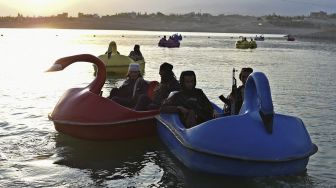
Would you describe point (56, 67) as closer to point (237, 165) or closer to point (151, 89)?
point (151, 89)

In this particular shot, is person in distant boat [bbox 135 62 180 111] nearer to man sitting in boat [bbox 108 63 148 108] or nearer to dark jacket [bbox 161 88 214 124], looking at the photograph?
man sitting in boat [bbox 108 63 148 108]

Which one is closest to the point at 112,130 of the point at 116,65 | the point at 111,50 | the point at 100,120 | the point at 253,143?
the point at 100,120

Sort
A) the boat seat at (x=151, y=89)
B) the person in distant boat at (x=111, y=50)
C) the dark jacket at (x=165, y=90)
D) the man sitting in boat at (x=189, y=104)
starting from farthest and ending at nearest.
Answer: the person in distant boat at (x=111, y=50)
the boat seat at (x=151, y=89)
the dark jacket at (x=165, y=90)
the man sitting in boat at (x=189, y=104)

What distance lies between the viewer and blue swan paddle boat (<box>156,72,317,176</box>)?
6.93 meters

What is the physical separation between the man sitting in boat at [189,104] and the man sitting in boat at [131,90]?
195cm

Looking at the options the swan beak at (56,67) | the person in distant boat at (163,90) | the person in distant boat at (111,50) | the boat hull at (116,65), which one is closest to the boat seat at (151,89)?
the person in distant boat at (163,90)

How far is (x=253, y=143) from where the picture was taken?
6.95m

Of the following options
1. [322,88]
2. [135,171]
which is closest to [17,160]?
[135,171]

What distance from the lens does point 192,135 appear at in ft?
24.3

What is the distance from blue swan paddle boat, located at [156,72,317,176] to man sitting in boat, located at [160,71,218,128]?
0.87 meters

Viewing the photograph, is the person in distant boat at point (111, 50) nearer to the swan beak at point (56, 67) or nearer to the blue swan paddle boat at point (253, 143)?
the swan beak at point (56, 67)

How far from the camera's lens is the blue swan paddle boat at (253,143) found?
22.7 feet

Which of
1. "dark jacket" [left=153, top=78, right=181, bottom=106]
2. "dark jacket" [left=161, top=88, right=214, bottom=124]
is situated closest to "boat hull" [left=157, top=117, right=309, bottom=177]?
"dark jacket" [left=161, top=88, right=214, bottom=124]

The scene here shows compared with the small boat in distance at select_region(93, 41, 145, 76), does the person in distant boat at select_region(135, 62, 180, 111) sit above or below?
above
